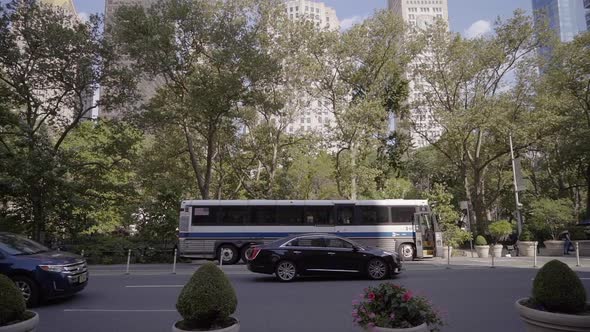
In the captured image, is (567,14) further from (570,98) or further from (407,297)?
(407,297)

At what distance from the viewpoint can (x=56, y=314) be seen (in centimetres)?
909

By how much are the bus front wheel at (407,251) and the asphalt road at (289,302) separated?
6.81 metres

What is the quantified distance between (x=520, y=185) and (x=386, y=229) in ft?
38.1

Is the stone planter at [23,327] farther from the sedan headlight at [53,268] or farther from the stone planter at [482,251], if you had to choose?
the stone planter at [482,251]

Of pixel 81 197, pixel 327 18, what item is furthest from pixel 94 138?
pixel 327 18

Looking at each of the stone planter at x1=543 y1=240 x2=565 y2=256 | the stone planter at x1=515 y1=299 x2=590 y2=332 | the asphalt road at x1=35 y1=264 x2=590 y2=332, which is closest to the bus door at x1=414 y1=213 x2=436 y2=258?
the asphalt road at x1=35 y1=264 x2=590 y2=332

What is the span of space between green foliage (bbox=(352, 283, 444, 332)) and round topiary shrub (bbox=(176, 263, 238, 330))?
→ 162 centimetres

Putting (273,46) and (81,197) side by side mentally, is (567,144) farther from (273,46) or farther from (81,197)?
(81,197)

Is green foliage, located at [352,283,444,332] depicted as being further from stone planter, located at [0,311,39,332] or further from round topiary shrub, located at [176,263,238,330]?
stone planter, located at [0,311,39,332]

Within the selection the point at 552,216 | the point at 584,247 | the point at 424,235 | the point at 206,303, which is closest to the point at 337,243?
the point at 206,303

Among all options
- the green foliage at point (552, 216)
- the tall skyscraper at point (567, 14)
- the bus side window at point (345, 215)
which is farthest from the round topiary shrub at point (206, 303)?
the tall skyscraper at point (567, 14)

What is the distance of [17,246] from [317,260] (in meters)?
8.21

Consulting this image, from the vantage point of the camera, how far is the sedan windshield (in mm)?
10059

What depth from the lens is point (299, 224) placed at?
22.5 m
